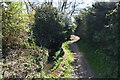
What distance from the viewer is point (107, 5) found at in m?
9.04

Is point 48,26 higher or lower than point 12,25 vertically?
lower

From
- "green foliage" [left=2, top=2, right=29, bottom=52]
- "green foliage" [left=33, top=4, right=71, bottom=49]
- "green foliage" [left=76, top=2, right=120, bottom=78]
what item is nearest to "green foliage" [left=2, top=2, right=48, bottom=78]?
"green foliage" [left=2, top=2, right=29, bottom=52]

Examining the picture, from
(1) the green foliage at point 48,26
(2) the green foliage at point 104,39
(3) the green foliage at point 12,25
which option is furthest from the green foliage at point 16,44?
(1) the green foliage at point 48,26

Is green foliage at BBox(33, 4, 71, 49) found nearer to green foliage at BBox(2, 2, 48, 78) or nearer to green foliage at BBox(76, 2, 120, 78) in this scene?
green foliage at BBox(76, 2, 120, 78)

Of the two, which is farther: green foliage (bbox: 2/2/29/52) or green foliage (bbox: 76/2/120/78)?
green foliage (bbox: 2/2/29/52)

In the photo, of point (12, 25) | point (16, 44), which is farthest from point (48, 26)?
point (12, 25)

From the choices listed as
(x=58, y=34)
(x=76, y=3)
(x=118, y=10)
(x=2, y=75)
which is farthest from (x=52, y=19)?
(x=76, y=3)

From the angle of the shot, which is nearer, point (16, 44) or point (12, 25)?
point (12, 25)

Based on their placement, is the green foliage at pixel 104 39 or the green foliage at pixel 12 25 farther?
the green foliage at pixel 12 25

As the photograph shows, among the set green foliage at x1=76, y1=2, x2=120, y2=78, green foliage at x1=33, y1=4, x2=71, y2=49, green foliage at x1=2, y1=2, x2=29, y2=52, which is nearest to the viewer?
green foliage at x1=76, y1=2, x2=120, y2=78

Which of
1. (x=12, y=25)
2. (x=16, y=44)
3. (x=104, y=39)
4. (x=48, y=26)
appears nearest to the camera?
(x=12, y=25)

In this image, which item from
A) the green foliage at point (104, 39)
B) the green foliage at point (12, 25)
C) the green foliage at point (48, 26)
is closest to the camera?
the green foliage at point (104, 39)

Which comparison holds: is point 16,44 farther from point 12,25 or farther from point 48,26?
point 48,26

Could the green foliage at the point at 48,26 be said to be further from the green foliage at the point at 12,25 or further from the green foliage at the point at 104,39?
the green foliage at the point at 12,25
